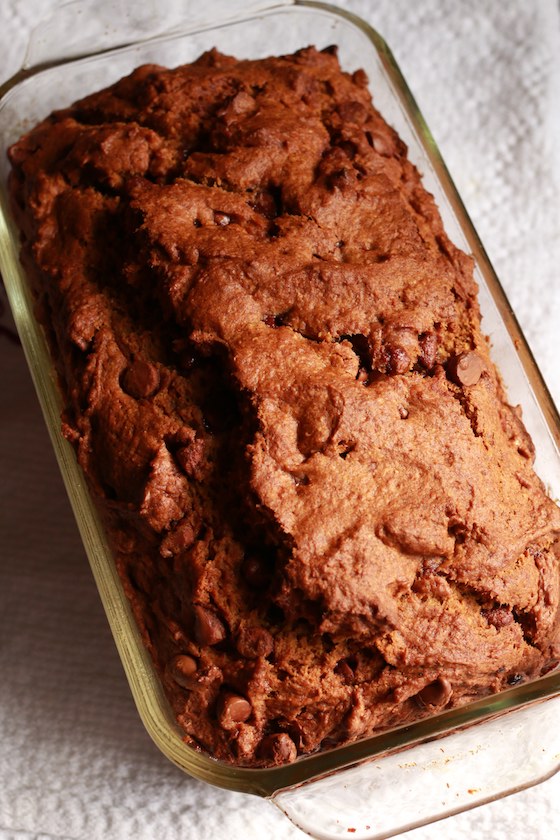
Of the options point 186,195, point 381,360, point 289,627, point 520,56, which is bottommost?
point 289,627

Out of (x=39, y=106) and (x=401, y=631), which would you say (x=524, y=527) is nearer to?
(x=401, y=631)

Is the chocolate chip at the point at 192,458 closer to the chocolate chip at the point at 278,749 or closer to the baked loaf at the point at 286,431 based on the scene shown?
the baked loaf at the point at 286,431

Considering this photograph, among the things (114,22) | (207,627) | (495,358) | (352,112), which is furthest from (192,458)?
(114,22)

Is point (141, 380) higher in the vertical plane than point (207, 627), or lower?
higher

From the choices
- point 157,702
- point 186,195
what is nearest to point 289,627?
point 157,702

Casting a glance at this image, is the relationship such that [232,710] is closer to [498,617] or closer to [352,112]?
[498,617]

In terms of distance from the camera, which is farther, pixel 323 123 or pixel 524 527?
pixel 323 123

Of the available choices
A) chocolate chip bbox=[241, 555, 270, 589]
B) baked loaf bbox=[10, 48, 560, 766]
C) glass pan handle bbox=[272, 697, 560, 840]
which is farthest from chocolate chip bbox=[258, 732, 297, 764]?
chocolate chip bbox=[241, 555, 270, 589]

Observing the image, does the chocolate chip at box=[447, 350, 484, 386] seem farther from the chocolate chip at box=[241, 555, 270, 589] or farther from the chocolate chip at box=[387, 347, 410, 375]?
the chocolate chip at box=[241, 555, 270, 589]
